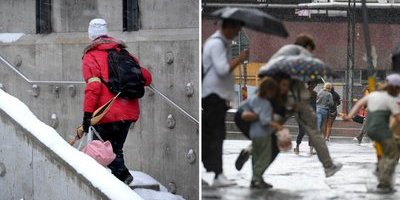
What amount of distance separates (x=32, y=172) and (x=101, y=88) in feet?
2.39

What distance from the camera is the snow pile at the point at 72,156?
5.84 meters

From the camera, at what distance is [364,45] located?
347 cm

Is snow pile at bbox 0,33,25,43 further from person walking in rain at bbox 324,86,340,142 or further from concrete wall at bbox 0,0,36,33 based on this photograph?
person walking in rain at bbox 324,86,340,142

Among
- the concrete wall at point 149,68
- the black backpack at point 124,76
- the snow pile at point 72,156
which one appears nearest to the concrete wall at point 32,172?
the snow pile at point 72,156

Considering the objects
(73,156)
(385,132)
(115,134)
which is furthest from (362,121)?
(115,134)

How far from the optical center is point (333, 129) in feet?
11.6

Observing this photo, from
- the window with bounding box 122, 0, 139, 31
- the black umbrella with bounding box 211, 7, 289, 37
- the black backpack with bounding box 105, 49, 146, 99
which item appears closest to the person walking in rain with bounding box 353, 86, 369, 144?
the black umbrella with bounding box 211, 7, 289, 37

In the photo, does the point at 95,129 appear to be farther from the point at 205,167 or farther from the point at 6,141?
the point at 205,167

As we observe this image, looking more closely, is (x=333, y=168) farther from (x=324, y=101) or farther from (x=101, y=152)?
(x=101, y=152)

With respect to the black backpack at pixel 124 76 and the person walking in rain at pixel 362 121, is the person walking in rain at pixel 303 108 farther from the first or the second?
the black backpack at pixel 124 76

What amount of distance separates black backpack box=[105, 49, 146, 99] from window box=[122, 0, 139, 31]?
2.87ft

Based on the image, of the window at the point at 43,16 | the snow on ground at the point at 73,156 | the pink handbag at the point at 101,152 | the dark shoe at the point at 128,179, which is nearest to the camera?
the snow on ground at the point at 73,156

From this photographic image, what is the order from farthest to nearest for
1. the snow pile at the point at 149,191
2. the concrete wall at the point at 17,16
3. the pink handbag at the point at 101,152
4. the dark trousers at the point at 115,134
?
the concrete wall at the point at 17,16 < the snow pile at the point at 149,191 < the dark trousers at the point at 115,134 < the pink handbag at the point at 101,152

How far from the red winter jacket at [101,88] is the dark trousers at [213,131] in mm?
2791
